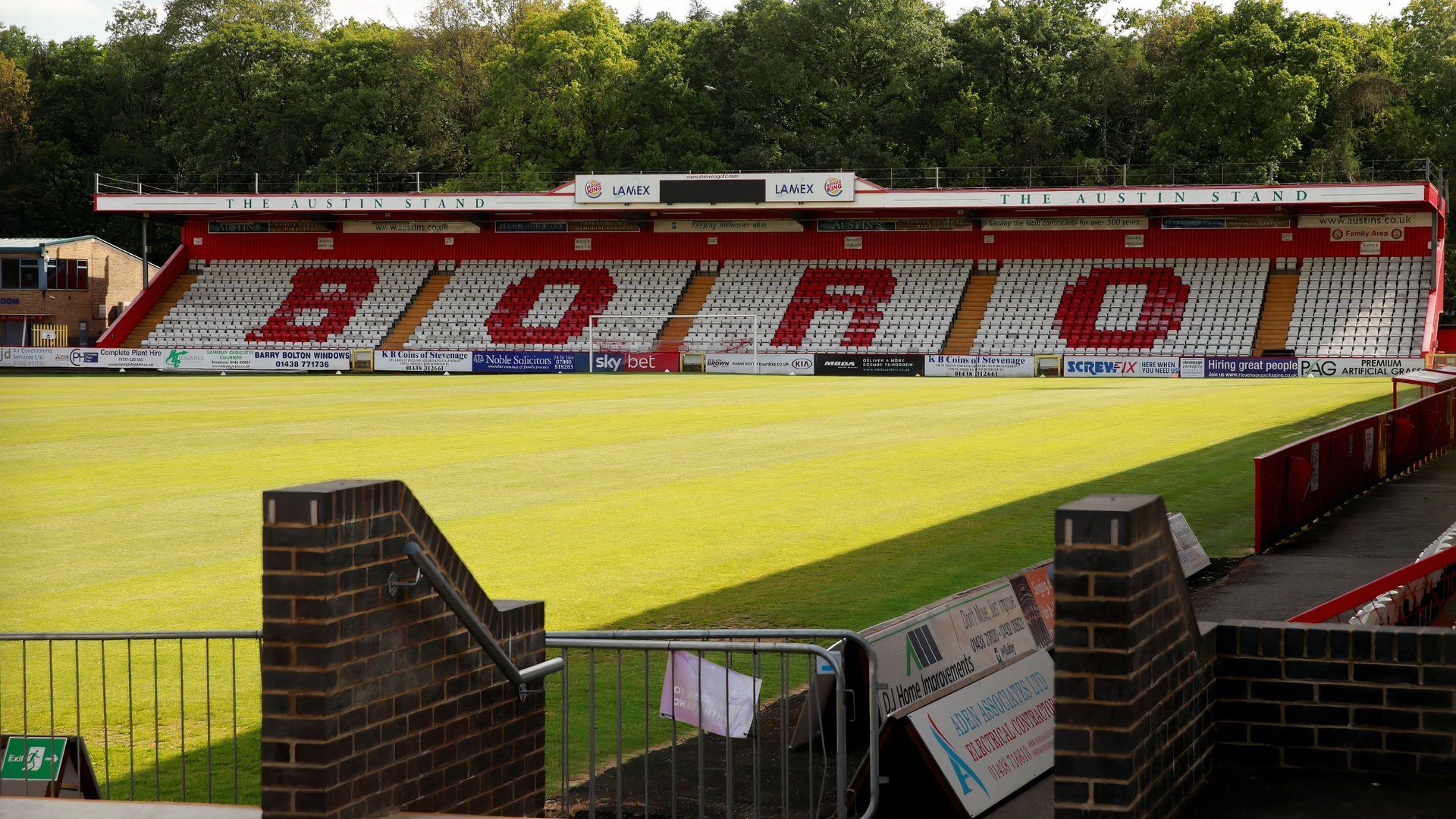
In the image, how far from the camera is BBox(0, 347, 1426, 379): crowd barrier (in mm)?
52125

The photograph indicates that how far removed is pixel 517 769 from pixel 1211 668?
358 centimetres

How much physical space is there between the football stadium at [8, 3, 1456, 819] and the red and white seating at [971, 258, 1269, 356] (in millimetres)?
376

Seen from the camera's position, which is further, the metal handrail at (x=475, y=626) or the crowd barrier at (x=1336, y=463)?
the crowd barrier at (x=1336, y=463)

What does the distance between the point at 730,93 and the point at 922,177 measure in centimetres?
1374

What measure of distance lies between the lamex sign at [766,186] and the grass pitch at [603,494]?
23.9 m

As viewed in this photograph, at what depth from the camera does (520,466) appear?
22.6m

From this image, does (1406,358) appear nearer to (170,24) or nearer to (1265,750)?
(1265,750)

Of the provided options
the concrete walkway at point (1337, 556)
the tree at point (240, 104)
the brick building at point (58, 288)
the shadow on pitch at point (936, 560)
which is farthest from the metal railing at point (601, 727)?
the tree at point (240, 104)

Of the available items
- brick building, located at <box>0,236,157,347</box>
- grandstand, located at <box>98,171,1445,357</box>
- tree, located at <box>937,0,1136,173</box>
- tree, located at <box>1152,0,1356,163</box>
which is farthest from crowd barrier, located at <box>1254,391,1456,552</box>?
brick building, located at <box>0,236,157,347</box>

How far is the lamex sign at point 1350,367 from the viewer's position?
49.7 metres

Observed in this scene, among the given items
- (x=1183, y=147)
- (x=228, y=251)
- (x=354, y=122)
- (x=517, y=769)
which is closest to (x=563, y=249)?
(x=228, y=251)

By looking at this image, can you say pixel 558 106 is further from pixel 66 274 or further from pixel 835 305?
pixel 835 305

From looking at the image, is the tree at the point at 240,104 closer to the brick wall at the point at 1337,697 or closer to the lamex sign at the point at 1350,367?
the lamex sign at the point at 1350,367

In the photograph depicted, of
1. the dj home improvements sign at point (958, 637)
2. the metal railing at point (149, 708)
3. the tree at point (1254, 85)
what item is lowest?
the metal railing at point (149, 708)
